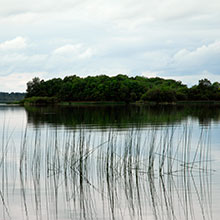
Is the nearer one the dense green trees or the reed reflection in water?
the reed reflection in water

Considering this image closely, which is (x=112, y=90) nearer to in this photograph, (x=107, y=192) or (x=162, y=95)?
(x=162, y=95)

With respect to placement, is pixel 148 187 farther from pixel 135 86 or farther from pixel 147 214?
pixel 135 86

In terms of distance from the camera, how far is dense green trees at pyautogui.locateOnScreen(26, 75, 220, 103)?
117m

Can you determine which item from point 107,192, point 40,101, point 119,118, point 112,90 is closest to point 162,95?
point 112,90

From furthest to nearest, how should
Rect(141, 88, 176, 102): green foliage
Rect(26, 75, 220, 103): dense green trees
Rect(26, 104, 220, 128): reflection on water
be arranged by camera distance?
1. Rect(26, 75, 220, 103): dense green trees
2. Rect(141, 88, 176, 102): green foliage
3. Rect(26, 104, 220, 128): reflection on water

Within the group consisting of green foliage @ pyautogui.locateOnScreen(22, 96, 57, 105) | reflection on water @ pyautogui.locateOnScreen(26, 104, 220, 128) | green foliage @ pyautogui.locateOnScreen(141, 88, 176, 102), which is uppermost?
green foliage @ pyautogui.locateOnScreen(141, 88, 176, 102)

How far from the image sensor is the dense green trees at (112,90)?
117 metres

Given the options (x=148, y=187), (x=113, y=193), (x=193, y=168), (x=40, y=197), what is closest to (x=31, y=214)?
(x=40, y=197)

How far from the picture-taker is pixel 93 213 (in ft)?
29.1

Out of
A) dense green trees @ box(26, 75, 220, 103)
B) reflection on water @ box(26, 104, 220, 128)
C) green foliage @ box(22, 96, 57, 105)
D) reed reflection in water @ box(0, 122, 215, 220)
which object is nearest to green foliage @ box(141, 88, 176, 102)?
dense green trees @ box(26, 75, 220, 103)

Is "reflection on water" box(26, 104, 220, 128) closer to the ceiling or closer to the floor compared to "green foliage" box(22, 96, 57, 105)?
closer to the floor

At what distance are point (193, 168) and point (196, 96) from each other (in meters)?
108

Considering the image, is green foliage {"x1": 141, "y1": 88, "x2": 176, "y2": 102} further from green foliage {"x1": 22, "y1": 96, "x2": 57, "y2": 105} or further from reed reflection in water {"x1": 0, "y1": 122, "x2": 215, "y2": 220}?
reed reflection in water {"x1": 0, "y1": 122, "x2": 215, "y2": 220}

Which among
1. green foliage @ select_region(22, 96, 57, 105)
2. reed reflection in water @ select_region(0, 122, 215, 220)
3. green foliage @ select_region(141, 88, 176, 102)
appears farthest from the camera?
green foliage @ select_region(22, 96, 57, 105)
